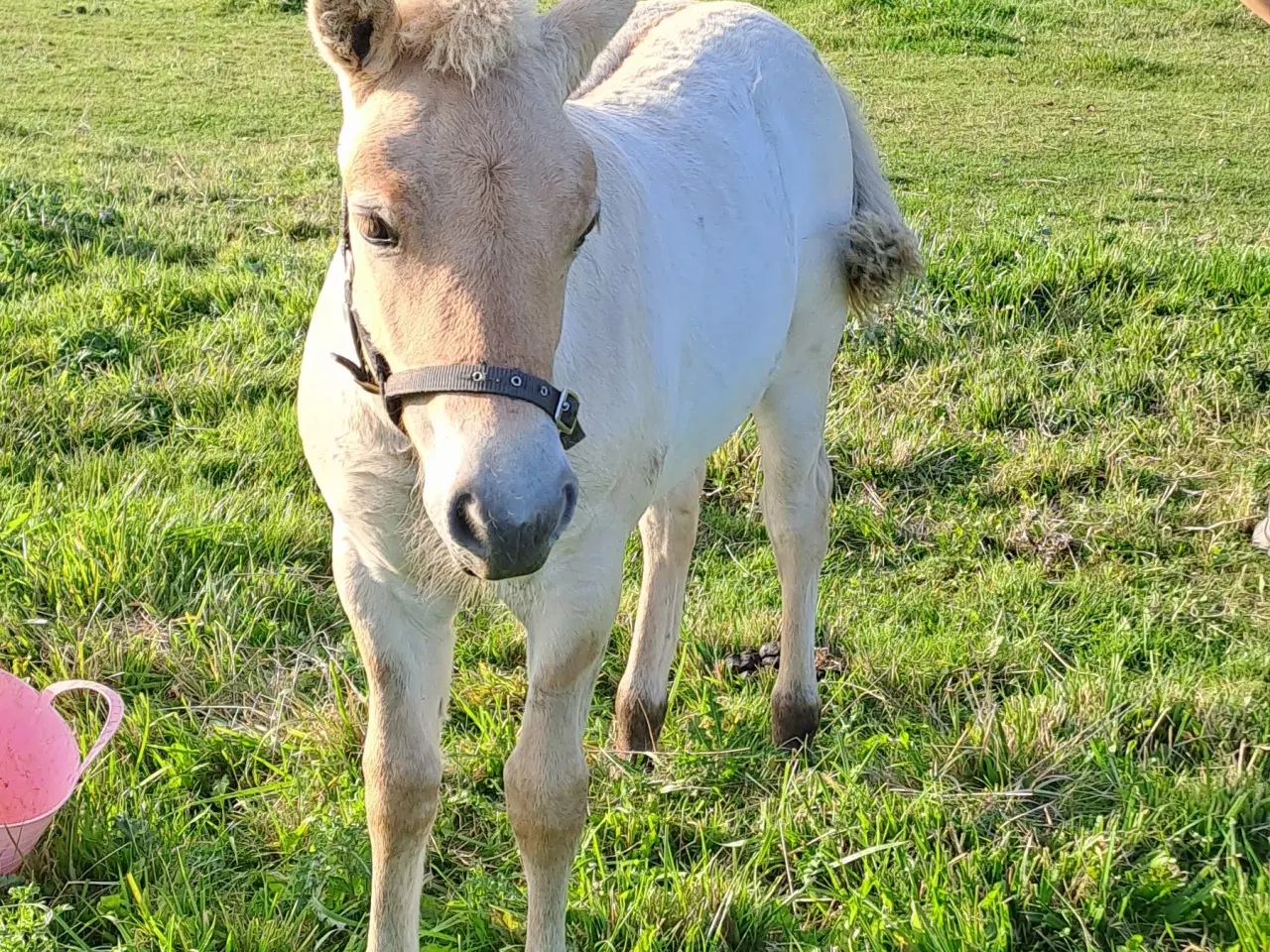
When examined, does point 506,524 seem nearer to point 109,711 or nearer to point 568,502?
point 568,502

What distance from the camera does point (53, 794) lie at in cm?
262

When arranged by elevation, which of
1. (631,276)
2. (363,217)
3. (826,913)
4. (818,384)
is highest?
(363,217)

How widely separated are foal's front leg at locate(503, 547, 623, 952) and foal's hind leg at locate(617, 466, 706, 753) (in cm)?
70

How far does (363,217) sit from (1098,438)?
3.42 m

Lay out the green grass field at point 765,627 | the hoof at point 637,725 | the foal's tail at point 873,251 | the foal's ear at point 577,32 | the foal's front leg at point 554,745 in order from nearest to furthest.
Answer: the foal's ear at point 577,32
the foal's front leg at point 554,745
the green grass field at point 765,627
the hoof at point 637,725
the foal's tail at point 873,251

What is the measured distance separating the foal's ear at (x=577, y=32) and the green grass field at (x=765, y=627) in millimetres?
1591

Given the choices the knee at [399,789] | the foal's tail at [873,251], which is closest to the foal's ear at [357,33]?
the knee at [399,789]

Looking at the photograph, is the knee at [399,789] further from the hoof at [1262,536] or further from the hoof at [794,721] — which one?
the hoof at [1262,536]

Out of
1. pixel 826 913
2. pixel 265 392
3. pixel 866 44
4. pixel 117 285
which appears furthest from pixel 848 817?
pixel 866 44

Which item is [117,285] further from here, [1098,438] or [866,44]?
[866,44]

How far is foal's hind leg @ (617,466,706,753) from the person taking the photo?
3.09m

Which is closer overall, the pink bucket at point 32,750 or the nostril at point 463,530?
the nostril at point 463,530

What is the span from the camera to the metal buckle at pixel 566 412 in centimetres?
175

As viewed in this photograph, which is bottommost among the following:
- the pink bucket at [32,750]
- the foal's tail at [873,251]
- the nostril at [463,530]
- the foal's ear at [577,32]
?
the pink bucket at [32,750]
